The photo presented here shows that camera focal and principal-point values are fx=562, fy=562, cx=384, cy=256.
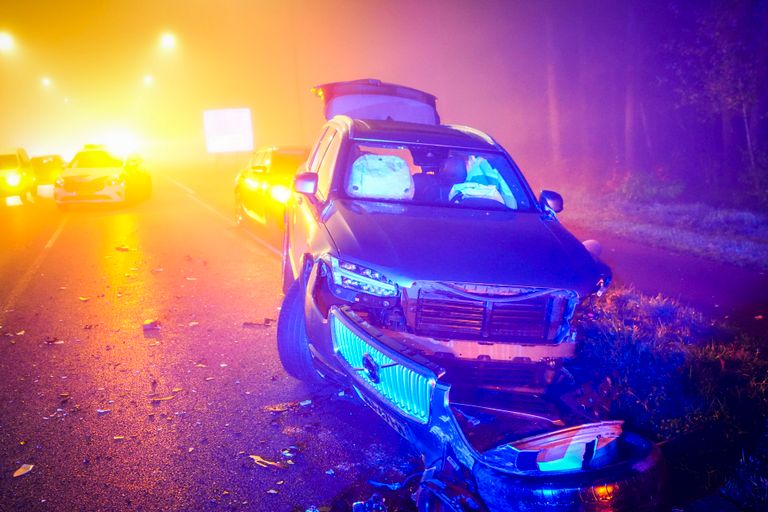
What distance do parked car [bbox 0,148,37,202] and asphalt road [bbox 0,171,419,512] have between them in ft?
39.5

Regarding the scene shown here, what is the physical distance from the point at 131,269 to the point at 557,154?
18161mm

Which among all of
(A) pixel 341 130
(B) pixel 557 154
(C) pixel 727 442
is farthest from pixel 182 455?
(B) pixel 557 154

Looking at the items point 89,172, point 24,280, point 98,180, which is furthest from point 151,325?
point 89,172

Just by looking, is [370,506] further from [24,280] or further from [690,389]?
[24,280]

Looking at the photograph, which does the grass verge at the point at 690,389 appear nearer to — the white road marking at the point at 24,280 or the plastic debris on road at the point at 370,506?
the plastic debris on road at the point at 370,506

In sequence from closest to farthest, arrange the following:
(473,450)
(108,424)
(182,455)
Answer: (473,450), (182,455), (108,424)

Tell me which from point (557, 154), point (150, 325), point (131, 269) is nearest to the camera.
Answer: point (150, 325)

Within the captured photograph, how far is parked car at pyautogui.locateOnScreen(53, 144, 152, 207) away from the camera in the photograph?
1520 centimetres

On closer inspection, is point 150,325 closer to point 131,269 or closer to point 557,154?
point 131,269

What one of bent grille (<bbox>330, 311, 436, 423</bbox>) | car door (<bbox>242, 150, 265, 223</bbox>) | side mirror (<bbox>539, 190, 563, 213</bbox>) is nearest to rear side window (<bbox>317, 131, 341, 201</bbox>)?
bent grille (<bbox>330, 311, 436, 423</bbox>)

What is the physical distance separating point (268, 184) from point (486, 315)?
23.5 ft

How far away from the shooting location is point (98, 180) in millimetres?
15500

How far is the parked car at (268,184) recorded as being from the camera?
9.66 meters

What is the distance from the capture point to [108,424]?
403 centimetres
